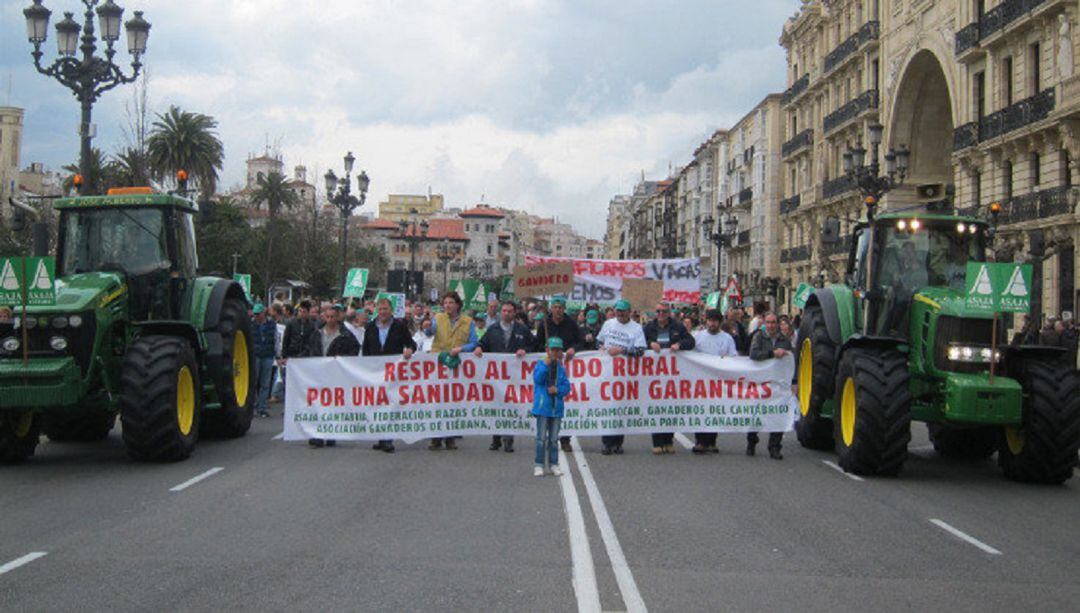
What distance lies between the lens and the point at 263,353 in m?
18.5

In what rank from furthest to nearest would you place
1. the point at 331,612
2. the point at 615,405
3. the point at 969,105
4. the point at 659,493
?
the point at 969,105
the point at 615,405
the point at 659,493
the point at 331,612

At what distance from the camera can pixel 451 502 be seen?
967 cm

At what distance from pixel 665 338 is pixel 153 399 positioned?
21.7ft

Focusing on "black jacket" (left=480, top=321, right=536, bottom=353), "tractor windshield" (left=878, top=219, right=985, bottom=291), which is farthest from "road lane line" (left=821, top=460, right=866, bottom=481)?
"black jacket" (left=480, top=321, right=536, bottom=353)

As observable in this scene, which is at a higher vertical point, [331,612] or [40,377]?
[40,377]

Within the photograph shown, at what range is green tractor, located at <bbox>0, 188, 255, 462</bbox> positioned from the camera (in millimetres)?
11227

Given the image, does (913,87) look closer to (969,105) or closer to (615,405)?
(969,105)

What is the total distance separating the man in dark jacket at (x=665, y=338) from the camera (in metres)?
13.7

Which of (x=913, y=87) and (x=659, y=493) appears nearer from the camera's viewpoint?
(x=659, y=493)

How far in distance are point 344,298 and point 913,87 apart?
2565 centimetres

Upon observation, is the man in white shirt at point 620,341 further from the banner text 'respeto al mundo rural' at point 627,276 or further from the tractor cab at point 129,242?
the banner text 'respeto al mundo rural' at point 627,276

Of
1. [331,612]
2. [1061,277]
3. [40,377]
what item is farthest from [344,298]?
[331,612]

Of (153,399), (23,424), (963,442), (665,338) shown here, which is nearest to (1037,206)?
(963,442)

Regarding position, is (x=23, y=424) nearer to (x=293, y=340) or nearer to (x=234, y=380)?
(x=234, y=380)
